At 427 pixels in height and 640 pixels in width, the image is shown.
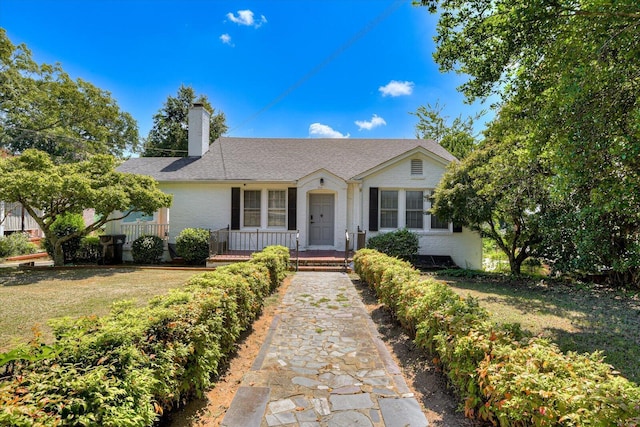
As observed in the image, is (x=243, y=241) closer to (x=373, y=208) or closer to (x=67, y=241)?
(x=373, y=208)

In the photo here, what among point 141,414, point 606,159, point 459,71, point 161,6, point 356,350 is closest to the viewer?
point 141,414

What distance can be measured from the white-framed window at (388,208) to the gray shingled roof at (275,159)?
1583mm

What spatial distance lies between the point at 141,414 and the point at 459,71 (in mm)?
7209

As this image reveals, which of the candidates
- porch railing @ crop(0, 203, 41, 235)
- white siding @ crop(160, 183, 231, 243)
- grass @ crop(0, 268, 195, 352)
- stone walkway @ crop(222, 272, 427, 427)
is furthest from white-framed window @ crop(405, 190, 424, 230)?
porch railing @ crop(0, 203, 41, 235)

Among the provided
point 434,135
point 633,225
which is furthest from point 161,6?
point 434,135

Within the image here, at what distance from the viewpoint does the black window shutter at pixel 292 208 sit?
1375 centimetres

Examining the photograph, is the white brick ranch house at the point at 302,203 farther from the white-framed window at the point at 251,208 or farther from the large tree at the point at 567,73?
the large tree at the point at 567,73

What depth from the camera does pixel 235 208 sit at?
1389 cm

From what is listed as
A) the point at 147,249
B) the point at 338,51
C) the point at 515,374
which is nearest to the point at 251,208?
the point at 147,249

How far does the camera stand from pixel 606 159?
518 cm

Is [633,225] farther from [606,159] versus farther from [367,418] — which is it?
[367,418]

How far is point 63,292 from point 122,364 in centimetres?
747

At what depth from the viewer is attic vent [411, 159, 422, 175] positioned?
13180 mm

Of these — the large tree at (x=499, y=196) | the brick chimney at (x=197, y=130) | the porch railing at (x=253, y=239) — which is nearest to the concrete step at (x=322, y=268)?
the porch railing at (x=253, y=239)
